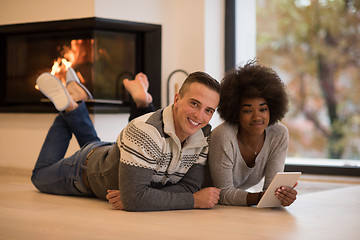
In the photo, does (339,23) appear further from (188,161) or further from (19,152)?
(188,161)

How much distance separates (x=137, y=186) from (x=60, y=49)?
8.19ft

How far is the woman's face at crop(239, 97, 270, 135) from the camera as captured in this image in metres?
2.63

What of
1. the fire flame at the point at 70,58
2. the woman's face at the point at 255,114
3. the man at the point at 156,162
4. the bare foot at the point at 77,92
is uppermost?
the fire flame at the point at 70,58

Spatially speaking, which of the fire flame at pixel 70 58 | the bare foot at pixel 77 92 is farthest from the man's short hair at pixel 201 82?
the fire flame at pixel 70 58

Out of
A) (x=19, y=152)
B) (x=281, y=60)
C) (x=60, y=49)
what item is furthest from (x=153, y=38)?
(x=281, y=60)

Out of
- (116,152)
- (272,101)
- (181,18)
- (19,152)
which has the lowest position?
(19,152)

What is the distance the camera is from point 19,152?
15.2 ft

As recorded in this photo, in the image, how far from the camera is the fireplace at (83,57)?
4371mm

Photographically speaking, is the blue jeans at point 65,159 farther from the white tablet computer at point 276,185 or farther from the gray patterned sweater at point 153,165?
the white tablet computer at point 276,185

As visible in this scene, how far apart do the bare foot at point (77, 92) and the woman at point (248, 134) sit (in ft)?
3.43

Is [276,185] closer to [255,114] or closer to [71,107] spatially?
[255,114]

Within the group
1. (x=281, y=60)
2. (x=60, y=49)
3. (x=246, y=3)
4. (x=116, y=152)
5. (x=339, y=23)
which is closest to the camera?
(x=116, y=152)

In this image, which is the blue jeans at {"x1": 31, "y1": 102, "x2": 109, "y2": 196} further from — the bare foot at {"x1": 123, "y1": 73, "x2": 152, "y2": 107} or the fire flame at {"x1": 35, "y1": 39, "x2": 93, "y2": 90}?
the fire flame at {"x1": 35, "y1": 39, "x2": 93, "y2": 90}

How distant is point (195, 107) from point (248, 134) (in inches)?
18.9
